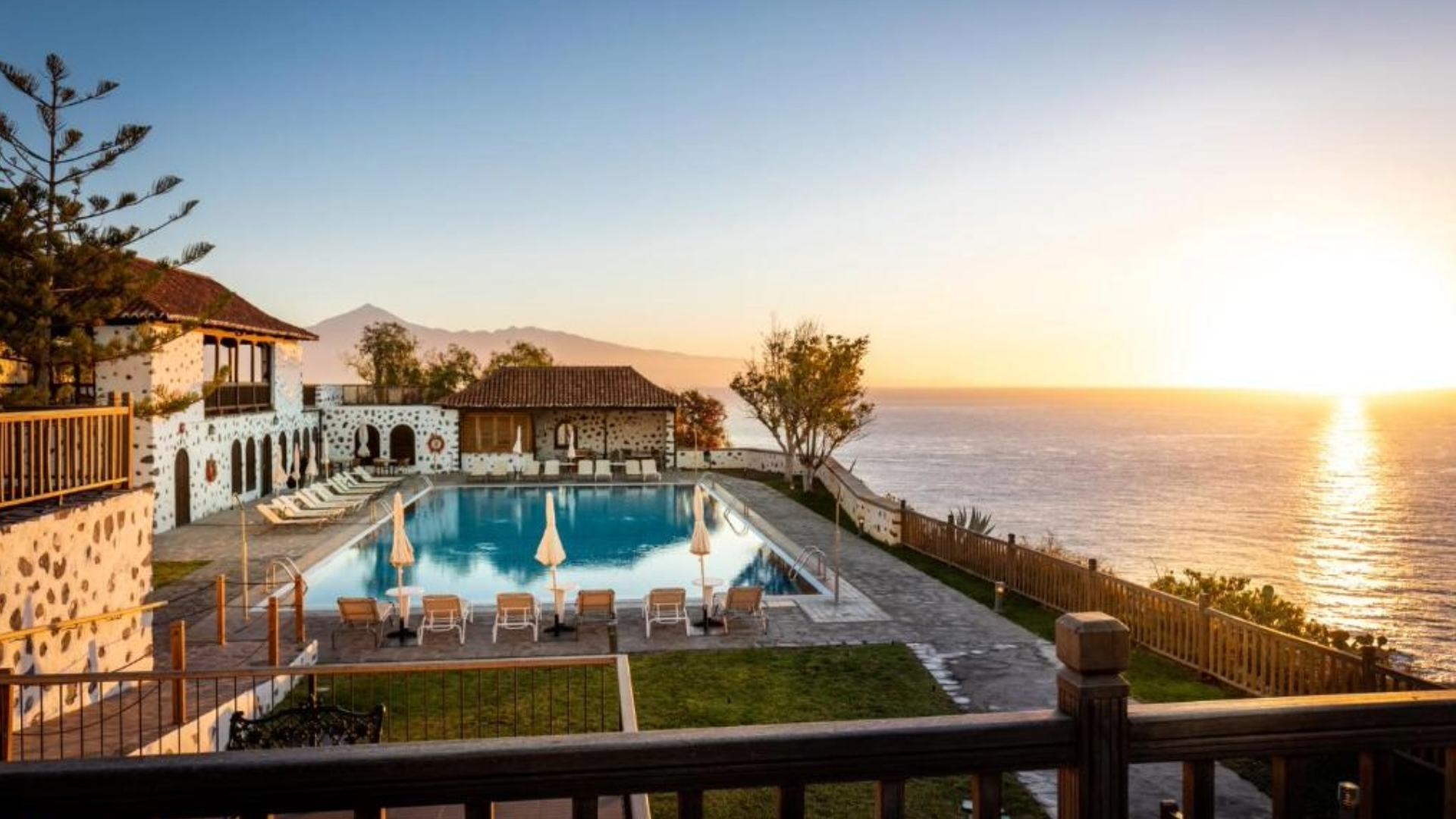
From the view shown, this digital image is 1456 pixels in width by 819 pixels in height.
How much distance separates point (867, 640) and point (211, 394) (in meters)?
17.8

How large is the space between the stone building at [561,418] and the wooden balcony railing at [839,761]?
3110 centimetres

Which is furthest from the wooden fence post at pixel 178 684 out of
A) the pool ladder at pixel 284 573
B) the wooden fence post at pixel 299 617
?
the pool ladder at pixel 284 573

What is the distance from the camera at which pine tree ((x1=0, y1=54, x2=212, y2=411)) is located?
12828 mm

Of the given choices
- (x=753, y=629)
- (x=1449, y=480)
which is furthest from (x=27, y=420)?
(x=1449, y=480)

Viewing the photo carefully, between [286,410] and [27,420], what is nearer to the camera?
[27,420]

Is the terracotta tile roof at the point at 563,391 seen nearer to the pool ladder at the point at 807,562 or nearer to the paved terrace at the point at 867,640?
the paved terrace at the point at 867,640

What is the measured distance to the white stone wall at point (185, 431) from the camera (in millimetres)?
19391

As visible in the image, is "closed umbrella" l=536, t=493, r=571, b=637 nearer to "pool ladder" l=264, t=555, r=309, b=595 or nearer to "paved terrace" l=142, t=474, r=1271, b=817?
"paved terrace" l=142, t=474, r=1271, b=817

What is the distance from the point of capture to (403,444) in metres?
32.8

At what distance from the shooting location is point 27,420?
25.0 ft

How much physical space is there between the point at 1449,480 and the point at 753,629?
69.3 metres

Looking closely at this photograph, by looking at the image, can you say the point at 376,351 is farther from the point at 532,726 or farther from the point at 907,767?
the point at 907,767

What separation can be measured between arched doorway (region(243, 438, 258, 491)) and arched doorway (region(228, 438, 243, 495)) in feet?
1.08

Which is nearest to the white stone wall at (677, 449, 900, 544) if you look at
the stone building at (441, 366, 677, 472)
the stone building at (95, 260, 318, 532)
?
the stone building at (441, 366, 677, 472)
